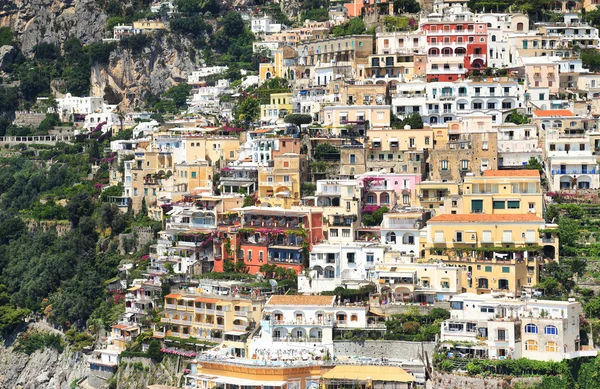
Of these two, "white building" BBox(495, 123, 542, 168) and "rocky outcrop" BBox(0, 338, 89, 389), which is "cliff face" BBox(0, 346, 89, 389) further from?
"white building" BBox(495, 123, 542, 168)

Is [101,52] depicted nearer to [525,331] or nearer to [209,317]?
[209,317]

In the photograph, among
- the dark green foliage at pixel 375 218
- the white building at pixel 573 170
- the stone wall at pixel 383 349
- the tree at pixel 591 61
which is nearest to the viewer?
the stone wall at pixel 383 349

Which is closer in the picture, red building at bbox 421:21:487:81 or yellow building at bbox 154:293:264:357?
yellow building at bbox 154:293:264:357

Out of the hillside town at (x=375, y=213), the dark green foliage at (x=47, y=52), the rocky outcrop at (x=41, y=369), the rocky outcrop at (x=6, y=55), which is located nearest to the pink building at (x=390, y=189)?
the hillside town at (x=375, y=213)

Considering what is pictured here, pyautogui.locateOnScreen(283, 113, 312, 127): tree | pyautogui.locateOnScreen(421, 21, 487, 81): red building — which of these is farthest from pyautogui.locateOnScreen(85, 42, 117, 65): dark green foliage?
pyautogui.locateOnScreen(421, 21, 487, 81): red building

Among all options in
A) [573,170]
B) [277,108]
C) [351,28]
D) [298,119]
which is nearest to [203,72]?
[351,28]

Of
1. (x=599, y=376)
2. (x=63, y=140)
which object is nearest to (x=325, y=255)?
(x=599, y=376)

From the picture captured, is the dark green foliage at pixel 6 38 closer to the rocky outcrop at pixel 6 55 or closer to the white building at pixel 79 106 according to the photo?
the rocky outcrop at pixel 6 55

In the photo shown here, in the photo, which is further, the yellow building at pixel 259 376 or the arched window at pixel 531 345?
the yellow building at pixel 259 376
